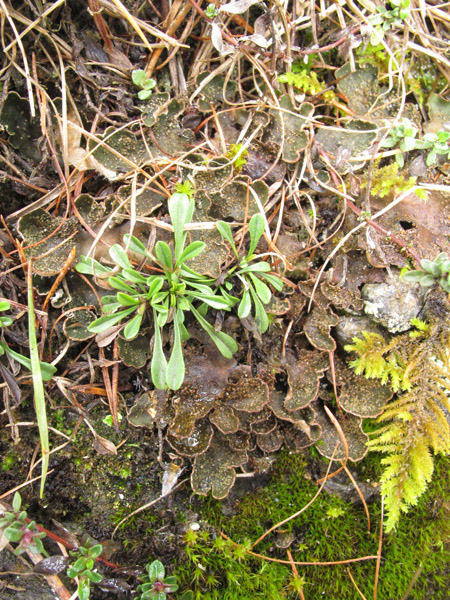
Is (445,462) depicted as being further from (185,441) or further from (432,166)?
(432,166)

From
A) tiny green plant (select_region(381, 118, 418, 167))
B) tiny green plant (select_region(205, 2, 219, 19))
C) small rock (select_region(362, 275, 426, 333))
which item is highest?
tiny green plant (select_region(205, 2, 219, 19))

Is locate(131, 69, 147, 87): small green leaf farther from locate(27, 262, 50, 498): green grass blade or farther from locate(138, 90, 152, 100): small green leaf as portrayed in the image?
locate(27, 262, 50, 498): green grass blade

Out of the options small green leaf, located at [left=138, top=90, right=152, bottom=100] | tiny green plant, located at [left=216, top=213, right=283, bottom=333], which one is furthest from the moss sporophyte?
small green leaf, located at [left=138, top=90, right=152, bottom=100]

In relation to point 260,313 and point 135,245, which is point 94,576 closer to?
point 260,313

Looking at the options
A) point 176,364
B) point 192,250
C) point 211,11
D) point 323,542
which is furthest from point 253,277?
point 323,542

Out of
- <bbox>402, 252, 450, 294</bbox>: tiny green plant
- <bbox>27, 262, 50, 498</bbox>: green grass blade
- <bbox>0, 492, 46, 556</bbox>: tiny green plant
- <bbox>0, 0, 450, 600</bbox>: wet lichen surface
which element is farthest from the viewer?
<bbox>0, 0, 450, 600</bbox>: wet lichen surface

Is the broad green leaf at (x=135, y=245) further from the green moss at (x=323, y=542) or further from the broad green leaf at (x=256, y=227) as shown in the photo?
the green moss at (x=323, y=542)

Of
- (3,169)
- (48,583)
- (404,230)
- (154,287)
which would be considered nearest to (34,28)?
(3,169)
